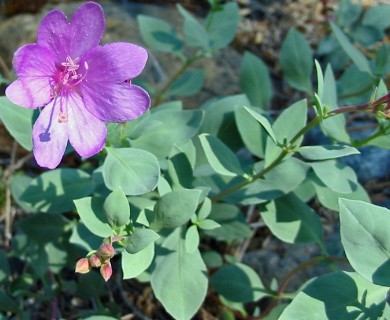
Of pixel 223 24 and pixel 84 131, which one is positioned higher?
pixel 84 131

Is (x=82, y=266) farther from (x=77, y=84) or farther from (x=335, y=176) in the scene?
(x=335, y=176)

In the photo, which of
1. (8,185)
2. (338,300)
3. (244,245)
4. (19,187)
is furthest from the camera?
(8,185)

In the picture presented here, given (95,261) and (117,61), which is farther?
(117,61)

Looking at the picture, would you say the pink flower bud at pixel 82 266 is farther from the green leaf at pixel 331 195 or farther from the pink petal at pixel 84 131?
the green leaf at pixel 331 195

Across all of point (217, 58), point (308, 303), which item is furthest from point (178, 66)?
point (308, 303)

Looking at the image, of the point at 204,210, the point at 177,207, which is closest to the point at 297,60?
the point at 204,210

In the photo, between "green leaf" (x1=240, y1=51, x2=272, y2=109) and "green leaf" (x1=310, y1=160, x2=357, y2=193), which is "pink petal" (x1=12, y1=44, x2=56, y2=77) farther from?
"green leaf" (x1=240, y1=51, x2=272, y2=109)

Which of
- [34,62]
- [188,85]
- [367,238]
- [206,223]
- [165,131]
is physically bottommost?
[188,85]
